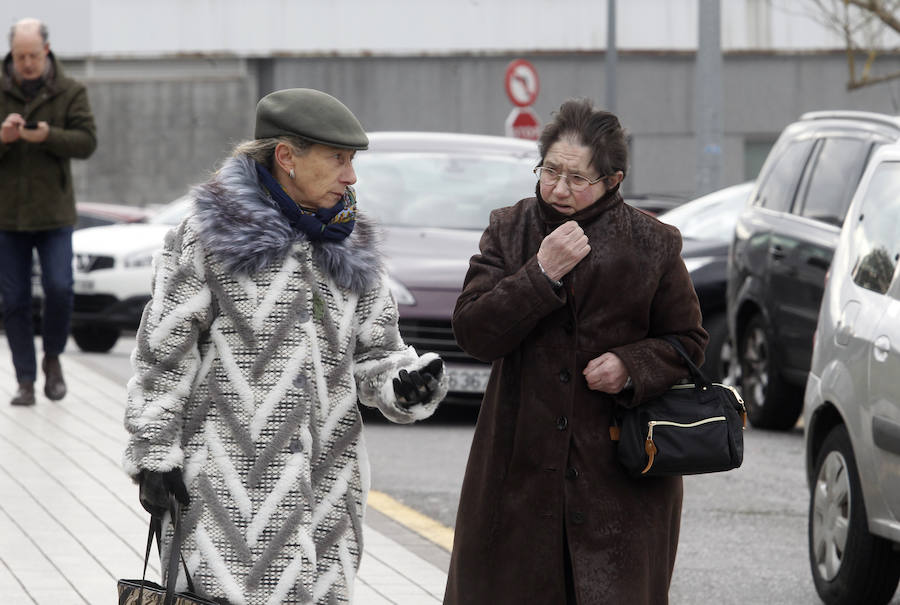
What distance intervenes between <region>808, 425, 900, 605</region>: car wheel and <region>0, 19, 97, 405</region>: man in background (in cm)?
463

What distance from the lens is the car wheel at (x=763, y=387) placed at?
36.1 feet

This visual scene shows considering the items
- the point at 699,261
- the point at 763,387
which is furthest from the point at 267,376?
the point at 699,261

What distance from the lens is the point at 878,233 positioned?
21.9 feet

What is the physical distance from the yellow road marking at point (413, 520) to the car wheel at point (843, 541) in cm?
143

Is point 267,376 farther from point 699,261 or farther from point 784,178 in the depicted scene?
point 699,261

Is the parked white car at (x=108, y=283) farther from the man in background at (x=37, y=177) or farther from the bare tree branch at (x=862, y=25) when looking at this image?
the bare tree branch at (x=862, y=25)

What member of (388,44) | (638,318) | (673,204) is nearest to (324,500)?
(638,318)

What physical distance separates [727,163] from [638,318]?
28473 mm

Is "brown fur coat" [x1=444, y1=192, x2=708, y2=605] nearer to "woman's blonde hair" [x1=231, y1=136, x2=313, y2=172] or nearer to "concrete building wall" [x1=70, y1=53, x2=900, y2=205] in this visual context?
"woman's blonde hair" [x1=231, y1=136, x2=313, y2=172]

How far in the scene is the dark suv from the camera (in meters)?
10.2

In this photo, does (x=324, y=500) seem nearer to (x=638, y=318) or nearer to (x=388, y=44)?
(x=638, y=318)

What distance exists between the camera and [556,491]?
4258 mm

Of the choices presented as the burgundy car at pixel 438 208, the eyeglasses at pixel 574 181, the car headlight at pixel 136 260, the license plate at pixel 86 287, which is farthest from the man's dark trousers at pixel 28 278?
the eyeglasses at pixel 574 181

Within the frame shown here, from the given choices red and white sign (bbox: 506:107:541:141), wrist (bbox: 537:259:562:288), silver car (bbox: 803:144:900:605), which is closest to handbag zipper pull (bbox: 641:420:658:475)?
wrist (bbox: 537:259:562:288)
